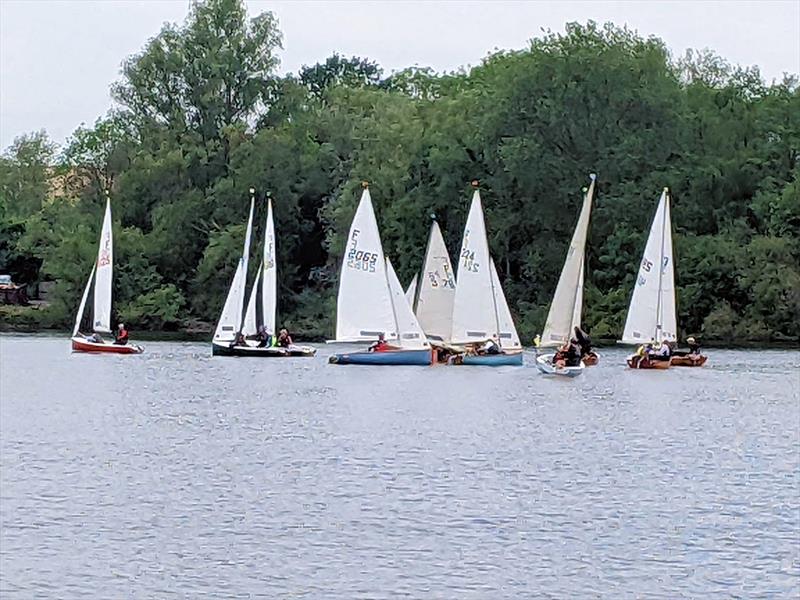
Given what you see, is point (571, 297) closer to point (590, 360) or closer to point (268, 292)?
point (590, 360)

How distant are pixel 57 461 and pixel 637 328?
35.4 meters

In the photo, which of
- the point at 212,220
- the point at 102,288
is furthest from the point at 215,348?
the point at 212,220

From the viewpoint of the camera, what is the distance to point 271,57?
309 feet

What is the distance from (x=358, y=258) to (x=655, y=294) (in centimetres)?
1096

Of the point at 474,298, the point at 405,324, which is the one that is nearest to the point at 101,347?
the point at 405,324

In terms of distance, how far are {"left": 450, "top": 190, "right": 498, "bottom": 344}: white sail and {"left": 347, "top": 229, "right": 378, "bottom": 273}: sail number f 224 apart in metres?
3.03

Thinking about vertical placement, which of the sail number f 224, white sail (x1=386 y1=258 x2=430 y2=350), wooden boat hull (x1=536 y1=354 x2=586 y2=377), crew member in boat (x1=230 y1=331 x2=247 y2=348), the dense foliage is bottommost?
wooden boat hull (x1=536 y1=354 x2=586 y2=377)

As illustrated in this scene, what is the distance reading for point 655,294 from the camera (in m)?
62.2

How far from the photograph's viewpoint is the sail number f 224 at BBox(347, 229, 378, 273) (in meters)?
59.8

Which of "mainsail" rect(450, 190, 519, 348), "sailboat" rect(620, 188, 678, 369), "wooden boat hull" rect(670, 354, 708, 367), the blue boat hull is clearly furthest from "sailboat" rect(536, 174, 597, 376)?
"wooden boat hull" rect(670, 354, 708, 367)

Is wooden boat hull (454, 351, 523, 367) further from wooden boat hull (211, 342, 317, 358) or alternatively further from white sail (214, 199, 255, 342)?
white sail (214, 199, 255, 342)

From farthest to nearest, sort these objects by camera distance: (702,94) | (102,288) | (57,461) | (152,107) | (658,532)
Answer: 1. (152,107)
2. (702,94)
3. (102,288)
4. (57,461)
5. (658,532)

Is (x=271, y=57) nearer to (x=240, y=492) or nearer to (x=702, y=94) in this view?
(x=702, y=94)

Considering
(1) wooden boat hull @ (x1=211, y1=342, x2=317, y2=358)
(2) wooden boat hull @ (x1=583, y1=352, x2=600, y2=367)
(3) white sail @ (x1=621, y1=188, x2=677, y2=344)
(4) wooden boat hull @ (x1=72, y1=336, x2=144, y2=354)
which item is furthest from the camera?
(4) wooden boat hull @ (x1=72, y1=336, x2=144, y2=354)
